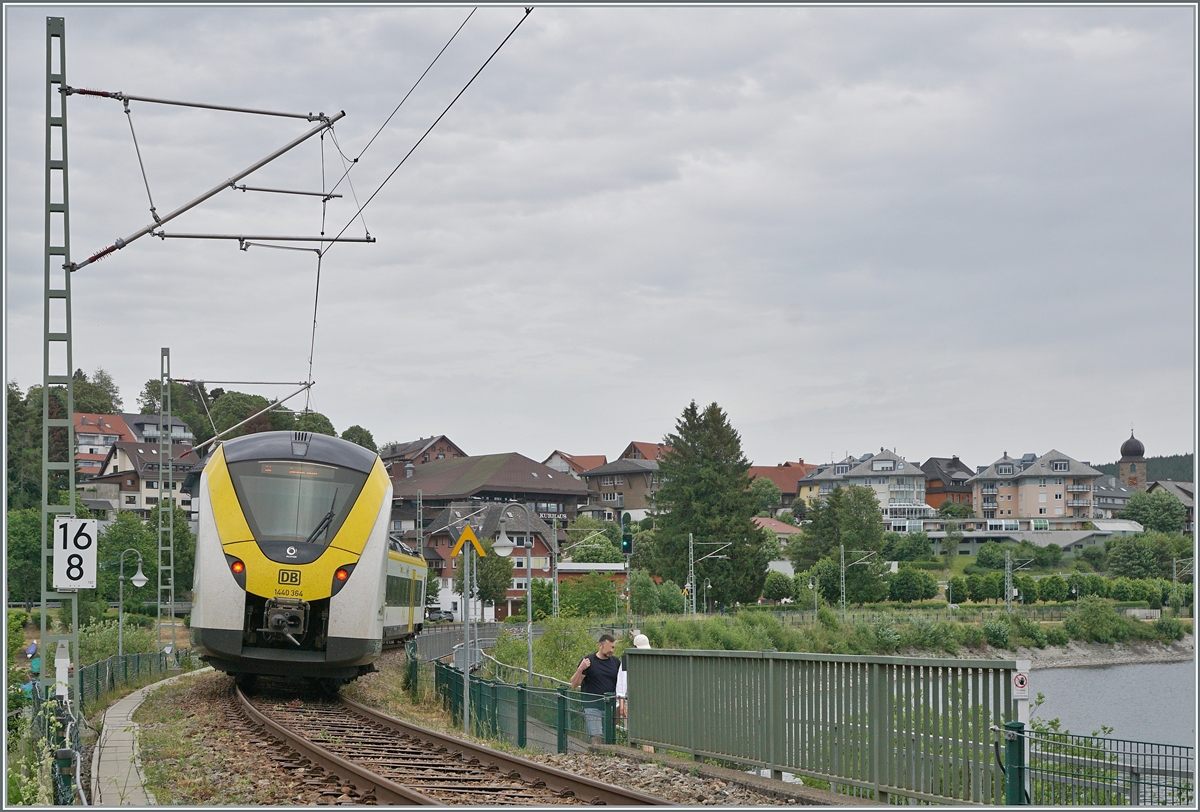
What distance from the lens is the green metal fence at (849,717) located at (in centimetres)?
864

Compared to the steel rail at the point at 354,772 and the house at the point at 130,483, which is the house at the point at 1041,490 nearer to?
the house at the point at 130,483

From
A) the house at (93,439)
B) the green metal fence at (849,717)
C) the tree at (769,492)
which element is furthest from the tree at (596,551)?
the green metal fence at (849,717)

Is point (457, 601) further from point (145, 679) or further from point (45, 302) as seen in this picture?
point (45, 302)

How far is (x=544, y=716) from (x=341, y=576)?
3861 mm

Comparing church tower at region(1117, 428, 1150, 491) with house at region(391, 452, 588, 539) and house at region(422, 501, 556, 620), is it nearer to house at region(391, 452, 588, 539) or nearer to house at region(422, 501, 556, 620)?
house at region(391, 452, 588, 539)

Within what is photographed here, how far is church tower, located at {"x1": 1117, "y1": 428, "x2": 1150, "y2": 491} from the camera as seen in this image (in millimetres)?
186375

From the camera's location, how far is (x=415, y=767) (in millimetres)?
11719

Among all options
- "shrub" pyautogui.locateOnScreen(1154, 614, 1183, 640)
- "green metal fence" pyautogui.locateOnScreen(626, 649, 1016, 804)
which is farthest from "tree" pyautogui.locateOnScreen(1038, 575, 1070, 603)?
"green metal fence" pyautogui.locateOnScreen(626, 649, 1016, 804)

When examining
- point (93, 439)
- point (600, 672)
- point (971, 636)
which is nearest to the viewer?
point (600, 672)

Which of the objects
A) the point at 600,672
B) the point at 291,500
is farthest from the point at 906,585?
the point at 600,672

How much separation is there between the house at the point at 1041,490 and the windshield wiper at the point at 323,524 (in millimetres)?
154747

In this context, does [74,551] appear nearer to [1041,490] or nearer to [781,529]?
[781,529]

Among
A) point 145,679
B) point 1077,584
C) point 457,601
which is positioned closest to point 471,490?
point 457,601

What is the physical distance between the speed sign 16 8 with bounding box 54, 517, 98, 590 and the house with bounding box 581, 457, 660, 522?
159 meters
